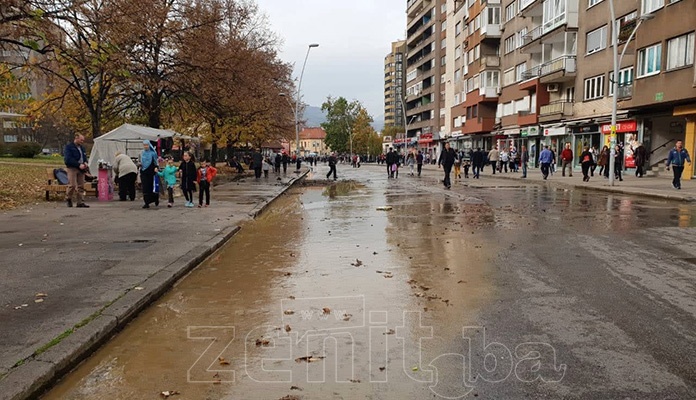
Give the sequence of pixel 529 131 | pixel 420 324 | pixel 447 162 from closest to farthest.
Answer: pixel 420 324
pixel 447 162
pixel 529 131

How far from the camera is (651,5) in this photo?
2753 centimetres

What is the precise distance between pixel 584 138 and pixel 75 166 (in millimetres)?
32342

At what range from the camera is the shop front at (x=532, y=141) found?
43681 millimetres

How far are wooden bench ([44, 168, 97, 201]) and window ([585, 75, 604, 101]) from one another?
30.0 m

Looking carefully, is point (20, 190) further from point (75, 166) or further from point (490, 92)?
point (490, 92)

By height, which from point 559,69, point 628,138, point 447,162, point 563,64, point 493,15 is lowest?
point 447,162

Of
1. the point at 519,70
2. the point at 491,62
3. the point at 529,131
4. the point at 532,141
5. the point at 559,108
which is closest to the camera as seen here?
the point at 559,108

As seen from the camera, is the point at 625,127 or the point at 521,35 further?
the point at 521,35

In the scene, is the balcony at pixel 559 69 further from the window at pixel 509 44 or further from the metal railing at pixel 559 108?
the window at pixel 509 44

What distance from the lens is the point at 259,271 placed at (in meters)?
7.42

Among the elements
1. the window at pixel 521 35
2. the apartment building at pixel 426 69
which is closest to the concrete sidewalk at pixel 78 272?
the window at pixel 521 35

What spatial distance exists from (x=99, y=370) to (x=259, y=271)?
3390mm

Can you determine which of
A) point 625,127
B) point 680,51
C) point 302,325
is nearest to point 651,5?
point 680,51

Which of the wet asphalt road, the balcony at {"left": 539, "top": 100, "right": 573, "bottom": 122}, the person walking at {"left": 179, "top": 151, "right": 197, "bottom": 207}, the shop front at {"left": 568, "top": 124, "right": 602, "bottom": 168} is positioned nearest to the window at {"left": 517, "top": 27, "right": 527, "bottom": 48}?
the balcony at {"left": 539, "top": 100, "right": 573, "bottom": 122}
